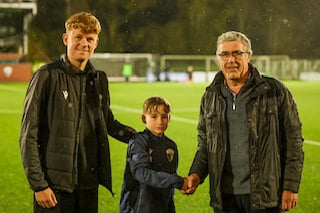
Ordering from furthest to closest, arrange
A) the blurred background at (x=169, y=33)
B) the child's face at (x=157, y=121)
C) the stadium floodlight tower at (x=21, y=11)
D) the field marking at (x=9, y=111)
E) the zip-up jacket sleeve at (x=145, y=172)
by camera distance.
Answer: the blurred background at (x=169, y=33) → the stadium floodlight tower at (x=21, y=11) → the field marking at (x=9, y=111) → the child's face at (x=157, y=121) → the zip-up jacket sleeve at (x=145, y=172)

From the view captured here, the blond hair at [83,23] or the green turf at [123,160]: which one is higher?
the blond hair at [83,23]

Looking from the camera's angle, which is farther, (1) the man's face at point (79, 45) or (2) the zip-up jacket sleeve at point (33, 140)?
(1) the man's face at point (79, 45)

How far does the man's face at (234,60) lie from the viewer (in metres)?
2.97

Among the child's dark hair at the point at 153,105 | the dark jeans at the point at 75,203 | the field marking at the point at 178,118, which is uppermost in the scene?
the child's dark hair at the point at 153,105

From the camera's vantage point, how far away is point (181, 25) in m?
40.0

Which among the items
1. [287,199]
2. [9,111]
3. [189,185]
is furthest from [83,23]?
[9,111]

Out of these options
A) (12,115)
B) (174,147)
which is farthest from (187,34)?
(174,147)

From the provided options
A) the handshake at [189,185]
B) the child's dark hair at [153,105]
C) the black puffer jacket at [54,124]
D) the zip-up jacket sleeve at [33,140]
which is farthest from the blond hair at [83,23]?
the handshake at [189,185]

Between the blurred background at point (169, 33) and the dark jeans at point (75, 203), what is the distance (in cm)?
2486

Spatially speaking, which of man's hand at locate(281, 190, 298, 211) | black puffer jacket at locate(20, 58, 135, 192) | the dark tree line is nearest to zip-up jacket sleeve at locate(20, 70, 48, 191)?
black puffer jacket at locate(20, 58, 135, 192)

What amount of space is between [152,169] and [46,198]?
0.60 metres

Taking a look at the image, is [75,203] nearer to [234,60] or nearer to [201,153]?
[201,153]

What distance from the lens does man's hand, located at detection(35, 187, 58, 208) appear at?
2.93 m

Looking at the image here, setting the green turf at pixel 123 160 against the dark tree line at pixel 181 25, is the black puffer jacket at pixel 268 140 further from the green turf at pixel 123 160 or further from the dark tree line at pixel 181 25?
the dark tree line at pixel 181 25
